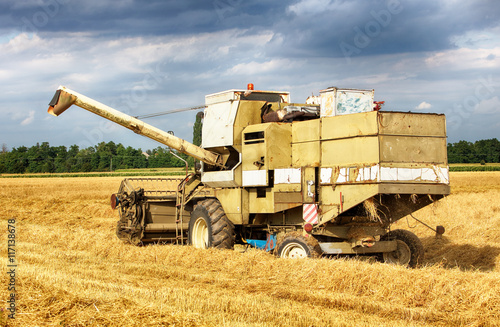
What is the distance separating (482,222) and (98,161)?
67893 mm

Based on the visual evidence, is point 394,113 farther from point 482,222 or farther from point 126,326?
point 482,222

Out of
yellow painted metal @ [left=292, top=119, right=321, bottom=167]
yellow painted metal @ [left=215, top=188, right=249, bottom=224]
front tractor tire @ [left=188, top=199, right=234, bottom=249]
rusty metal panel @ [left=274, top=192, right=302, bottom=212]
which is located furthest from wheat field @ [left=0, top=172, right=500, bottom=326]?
yellow painted metal @ [left=292, top=119, right=321, bottom=167]

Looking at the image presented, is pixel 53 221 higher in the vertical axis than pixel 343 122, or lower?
lower

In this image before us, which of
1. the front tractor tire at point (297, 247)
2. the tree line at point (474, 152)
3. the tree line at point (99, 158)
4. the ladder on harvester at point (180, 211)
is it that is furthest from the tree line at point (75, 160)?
the front tractor tire at point (297, 247)

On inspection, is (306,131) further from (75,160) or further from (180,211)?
(75,160)

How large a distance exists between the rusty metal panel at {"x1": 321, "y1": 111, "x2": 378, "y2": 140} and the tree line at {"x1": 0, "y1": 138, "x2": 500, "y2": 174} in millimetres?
62170

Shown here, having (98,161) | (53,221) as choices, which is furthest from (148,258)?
(98,161)

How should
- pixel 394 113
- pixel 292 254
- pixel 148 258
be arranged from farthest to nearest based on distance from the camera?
pixel 148 258 < pixel 292 254 < pixel 394 113

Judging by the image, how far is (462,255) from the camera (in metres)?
12.1

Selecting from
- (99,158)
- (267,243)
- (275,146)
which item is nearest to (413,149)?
(275,146)

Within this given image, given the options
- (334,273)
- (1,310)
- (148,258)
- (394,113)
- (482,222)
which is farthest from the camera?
(482,222)

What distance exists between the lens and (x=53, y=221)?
19.1 meters

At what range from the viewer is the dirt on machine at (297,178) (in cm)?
921

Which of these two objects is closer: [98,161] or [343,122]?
[343,122]
